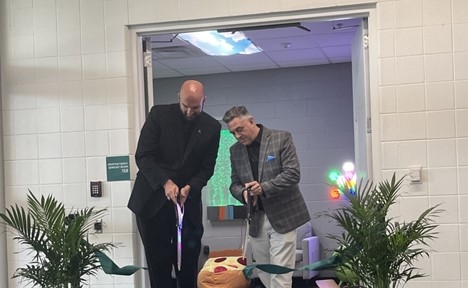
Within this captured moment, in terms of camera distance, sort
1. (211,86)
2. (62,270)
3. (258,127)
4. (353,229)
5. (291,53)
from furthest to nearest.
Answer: (211,86)
(291,53)
(258,127)
(62,270)
(353,229)

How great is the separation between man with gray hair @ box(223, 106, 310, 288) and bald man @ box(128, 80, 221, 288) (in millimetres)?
222

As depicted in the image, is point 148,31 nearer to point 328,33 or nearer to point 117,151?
point 117,151

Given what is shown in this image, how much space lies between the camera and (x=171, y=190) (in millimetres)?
3125

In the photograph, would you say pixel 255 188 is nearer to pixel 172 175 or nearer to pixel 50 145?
pixel 172 175

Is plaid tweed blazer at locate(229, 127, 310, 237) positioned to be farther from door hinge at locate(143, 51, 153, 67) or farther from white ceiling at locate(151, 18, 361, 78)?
white ceiling at locate(151, 18, 361, 78)

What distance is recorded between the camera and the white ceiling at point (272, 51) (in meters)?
4.90

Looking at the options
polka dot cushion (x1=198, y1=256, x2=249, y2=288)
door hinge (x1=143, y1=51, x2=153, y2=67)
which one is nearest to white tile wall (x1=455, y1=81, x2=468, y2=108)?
door hinge (x1=143, y1=51, x2=153, y2=67)

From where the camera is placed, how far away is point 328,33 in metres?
5.09

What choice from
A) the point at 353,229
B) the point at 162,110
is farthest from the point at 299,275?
the point at 353,229

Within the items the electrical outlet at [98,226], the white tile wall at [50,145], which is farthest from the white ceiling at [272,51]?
the electrical outlet at [98,226]

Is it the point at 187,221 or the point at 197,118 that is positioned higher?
the point at 197,118

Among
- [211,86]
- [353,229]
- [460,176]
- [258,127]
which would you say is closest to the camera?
[353,229]

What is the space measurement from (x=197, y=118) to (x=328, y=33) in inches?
85.5

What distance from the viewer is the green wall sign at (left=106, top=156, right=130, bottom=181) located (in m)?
3.62
